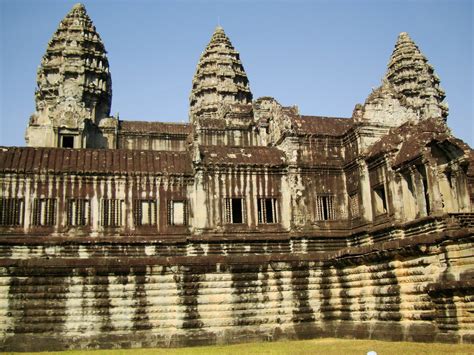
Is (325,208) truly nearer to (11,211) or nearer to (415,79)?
(11,211)

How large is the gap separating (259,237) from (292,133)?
22.1 ft

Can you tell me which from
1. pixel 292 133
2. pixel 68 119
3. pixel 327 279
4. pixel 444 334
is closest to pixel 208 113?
pixel 68 119

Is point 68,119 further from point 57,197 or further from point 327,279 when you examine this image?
point 327,279

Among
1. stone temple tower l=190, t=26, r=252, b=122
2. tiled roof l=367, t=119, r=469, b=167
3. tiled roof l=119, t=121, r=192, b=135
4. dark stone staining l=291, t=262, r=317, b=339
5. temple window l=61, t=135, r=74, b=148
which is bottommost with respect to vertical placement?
dark stone staining l=291, t=262, r=317, b=339

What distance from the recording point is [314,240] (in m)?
31.2

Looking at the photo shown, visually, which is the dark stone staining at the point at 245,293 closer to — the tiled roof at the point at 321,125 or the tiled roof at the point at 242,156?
the tiled roof at the point at 242,156

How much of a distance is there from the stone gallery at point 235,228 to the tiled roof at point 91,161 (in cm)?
11

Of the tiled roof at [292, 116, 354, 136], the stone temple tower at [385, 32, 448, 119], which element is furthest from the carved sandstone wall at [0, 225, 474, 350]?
the stone temple tower at [385, 32, 448, 119]

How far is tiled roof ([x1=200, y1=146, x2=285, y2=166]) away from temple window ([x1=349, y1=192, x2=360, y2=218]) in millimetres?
4507

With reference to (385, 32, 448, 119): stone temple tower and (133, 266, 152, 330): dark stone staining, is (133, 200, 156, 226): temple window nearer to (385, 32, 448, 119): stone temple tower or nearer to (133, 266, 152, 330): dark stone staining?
(133, 266, 152, 330): dark stone staining

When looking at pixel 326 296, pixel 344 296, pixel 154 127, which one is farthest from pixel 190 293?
pixel 154 127

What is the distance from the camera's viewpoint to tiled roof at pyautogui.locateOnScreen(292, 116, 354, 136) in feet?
110

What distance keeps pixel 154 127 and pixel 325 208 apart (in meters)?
24.2

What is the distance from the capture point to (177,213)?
3117cm
